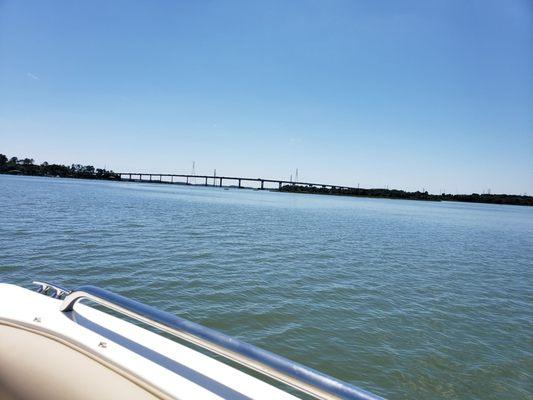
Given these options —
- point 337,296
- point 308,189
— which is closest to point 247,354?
point 337,296

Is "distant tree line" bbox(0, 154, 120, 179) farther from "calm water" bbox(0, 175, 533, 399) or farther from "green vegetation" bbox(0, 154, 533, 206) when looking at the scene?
"calm water" bbox(0, 175, 533, 399)

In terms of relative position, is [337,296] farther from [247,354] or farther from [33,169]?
[33,169]

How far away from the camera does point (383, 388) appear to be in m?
4.68

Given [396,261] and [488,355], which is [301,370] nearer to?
[488,355]

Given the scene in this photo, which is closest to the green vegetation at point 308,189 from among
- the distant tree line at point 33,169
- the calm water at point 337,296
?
the distant tree line at point 33,169

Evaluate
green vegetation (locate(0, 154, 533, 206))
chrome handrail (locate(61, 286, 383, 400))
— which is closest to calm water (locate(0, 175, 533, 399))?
chrome handrail (locate(61, 286, 383, 400))

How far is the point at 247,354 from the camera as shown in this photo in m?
1.62

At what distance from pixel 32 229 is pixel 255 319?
1337 centimetres

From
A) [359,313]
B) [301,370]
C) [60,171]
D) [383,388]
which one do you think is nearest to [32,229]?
[359,313]

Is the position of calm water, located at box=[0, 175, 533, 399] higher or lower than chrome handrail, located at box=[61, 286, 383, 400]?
lower

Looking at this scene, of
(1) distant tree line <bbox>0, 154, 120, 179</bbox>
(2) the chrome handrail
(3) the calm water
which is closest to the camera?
(2) the chrome handrail

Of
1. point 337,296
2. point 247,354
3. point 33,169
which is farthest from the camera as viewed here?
point 33,169

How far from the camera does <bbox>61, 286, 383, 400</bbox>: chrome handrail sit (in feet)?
4.58

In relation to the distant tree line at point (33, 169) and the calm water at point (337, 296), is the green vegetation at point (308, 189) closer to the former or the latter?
the distant tree line at point (33, 169)
